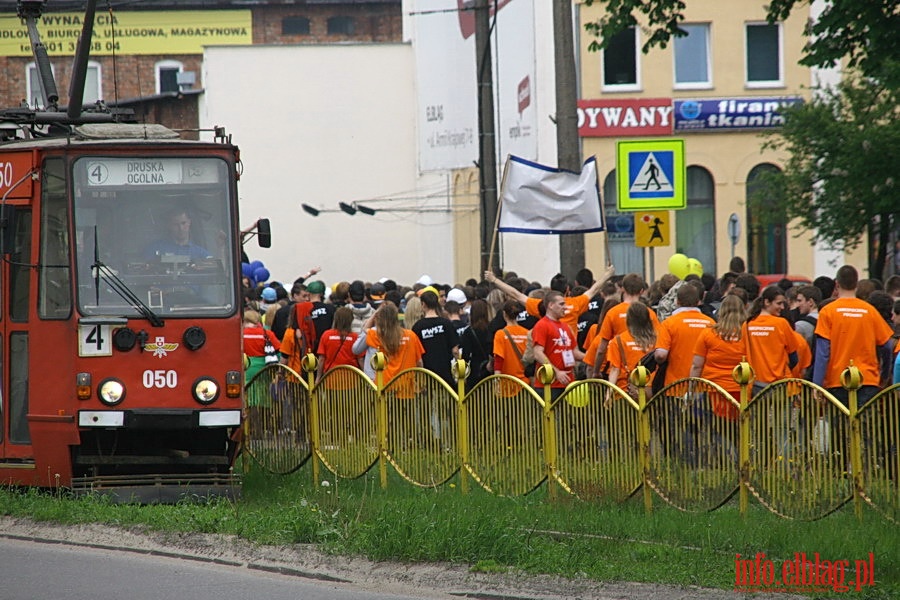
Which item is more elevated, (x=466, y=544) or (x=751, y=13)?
(x=751, y=13)

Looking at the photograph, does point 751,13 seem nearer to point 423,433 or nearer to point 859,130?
point 859,130

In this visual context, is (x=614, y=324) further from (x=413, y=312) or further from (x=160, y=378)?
(x=160, y=378)

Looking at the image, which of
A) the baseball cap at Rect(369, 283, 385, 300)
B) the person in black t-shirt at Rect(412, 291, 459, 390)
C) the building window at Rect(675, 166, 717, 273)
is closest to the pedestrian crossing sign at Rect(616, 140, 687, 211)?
the person in black t-shirt at Rect(412, 291, 459, 390)

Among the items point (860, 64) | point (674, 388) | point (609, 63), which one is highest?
point (609, 63)

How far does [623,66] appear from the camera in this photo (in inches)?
1486

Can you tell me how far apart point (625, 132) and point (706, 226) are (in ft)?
Answer: 11.0

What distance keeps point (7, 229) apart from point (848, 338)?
6756 millimetres

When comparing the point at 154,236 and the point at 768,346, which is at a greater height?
the point at 154,236

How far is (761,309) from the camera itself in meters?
12.6

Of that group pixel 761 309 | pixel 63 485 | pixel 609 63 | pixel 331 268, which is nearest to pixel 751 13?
pixel 609 63

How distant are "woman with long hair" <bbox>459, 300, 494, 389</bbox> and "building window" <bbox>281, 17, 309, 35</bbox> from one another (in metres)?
54.4

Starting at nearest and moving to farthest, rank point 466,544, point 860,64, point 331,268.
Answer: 1. point 466,544
2. point 860,64
3. point 331,268

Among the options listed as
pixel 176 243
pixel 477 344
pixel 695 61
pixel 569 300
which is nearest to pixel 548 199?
pixel 569 300

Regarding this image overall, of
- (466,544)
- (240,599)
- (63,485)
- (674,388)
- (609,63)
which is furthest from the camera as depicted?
(609,63)
